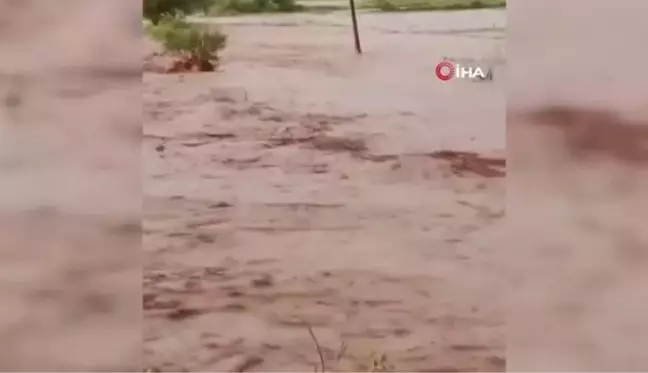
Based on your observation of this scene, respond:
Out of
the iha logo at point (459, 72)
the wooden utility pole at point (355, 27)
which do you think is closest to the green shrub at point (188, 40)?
the wooden utility pole at point (355, 27)

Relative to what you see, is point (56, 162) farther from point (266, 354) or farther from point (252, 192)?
point (266, 354)

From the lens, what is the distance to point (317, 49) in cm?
101

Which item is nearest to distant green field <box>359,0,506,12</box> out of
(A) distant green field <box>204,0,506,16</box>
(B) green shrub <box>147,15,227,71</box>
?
(A) distant green field <box>204,0,506,16</box>

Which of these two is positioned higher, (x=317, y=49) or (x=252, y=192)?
(x=317, y=49)

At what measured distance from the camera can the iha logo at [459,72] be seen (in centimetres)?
100

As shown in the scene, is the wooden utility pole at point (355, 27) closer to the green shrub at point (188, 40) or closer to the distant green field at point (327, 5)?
the distant green field at point (327, 5)

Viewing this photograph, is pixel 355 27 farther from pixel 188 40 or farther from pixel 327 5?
pixel 188 40

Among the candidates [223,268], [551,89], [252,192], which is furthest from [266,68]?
[551,89]

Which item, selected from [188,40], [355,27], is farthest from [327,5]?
[188,40]

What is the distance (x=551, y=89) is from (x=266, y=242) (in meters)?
0.46

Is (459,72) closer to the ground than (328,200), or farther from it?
farther from it

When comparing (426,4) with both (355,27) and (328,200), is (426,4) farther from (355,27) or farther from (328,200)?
(328,200)

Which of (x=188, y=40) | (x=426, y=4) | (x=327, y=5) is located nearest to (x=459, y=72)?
(x=426, y=4)

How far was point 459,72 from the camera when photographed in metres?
1.00
